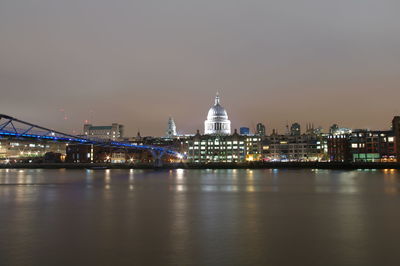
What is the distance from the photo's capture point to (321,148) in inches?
6737

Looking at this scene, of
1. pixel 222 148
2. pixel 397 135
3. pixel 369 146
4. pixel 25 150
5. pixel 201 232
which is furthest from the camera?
pixel 222 148

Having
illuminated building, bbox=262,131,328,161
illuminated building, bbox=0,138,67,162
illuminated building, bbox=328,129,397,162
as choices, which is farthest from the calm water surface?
illuminated building, bbox=0,138,67,162

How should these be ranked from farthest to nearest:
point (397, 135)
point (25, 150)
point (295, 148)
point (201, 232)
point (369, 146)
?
point (25, 150) → point (295, 148) → point (369, 146) → point (397, 135) → point (201, 232)

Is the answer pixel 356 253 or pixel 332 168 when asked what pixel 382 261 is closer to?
pixel 356 253

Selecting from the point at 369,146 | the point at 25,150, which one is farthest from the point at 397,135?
the point at 25,150

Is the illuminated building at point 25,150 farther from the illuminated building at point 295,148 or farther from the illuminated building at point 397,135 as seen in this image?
the illuminated building at point 397,135

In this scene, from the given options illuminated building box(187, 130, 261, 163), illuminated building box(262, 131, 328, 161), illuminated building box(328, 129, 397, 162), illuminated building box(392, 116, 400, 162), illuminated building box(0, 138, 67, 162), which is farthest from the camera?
illuminated building box(187, 130, 261, 163)

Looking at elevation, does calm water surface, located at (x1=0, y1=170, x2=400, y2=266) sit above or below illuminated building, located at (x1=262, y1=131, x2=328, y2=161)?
below

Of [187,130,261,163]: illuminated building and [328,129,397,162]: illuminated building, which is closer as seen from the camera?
[328,129,397,162]: illuminated building

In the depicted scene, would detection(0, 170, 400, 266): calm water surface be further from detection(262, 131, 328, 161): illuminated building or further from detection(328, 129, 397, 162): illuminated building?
detection(262, 131, 328, 161): illuminated building

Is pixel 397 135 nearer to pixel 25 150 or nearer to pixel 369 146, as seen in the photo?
pixel 369 146

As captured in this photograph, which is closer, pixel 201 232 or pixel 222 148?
pixel 201 232

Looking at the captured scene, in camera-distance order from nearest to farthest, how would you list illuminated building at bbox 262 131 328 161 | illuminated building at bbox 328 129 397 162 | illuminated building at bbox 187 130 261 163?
illuminated building at bbox 328 129 397 162 < illuminated building at bbox 262 131 328 161 < illuminated building at bbox 187 130 261 163

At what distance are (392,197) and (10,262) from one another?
3429 cm
